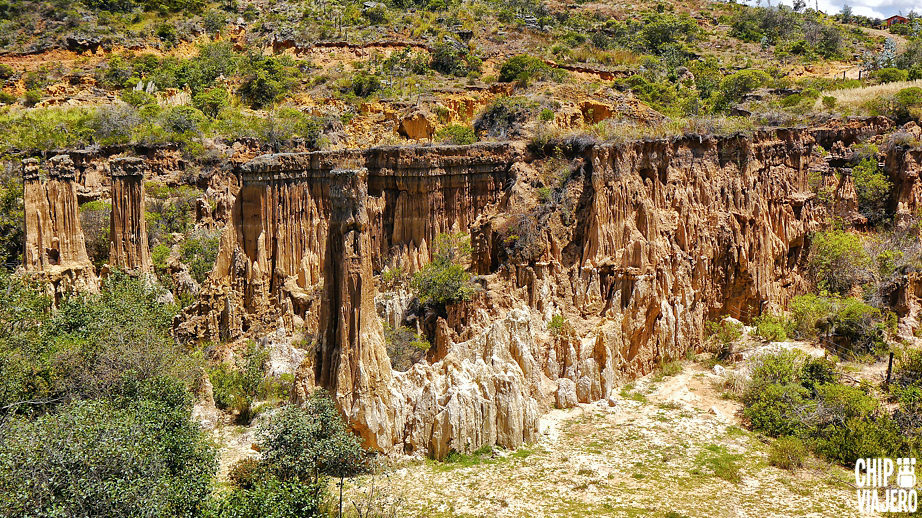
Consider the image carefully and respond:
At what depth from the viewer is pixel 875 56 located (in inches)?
2274

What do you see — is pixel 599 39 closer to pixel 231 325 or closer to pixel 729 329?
pixel 729 329

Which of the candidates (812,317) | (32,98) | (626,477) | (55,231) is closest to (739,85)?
(812,317)

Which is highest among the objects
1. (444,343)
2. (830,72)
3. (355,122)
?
Answer: (830,72)

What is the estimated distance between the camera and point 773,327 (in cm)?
2658

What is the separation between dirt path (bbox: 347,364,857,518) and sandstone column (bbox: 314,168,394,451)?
1709mm

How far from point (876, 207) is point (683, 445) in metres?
19.4

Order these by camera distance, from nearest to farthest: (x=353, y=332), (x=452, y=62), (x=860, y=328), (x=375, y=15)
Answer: (x=353, y=332)
(x=860, y=328)
(x=452, y=62)
(x=375, y=15)

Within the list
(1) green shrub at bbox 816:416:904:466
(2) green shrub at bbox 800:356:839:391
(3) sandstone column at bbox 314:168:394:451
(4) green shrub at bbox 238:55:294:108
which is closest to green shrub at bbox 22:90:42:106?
(4) green shrub at bbox 238:55:294:108

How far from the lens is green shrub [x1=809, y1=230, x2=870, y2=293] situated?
2952 cm

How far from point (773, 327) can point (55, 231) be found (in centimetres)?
3073

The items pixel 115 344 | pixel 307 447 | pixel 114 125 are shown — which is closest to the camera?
pixel 307 447

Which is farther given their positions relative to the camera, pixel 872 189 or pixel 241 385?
pixel 872 189

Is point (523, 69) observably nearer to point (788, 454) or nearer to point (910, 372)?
point (910, 372)

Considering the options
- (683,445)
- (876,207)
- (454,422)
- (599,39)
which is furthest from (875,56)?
(454,422)
